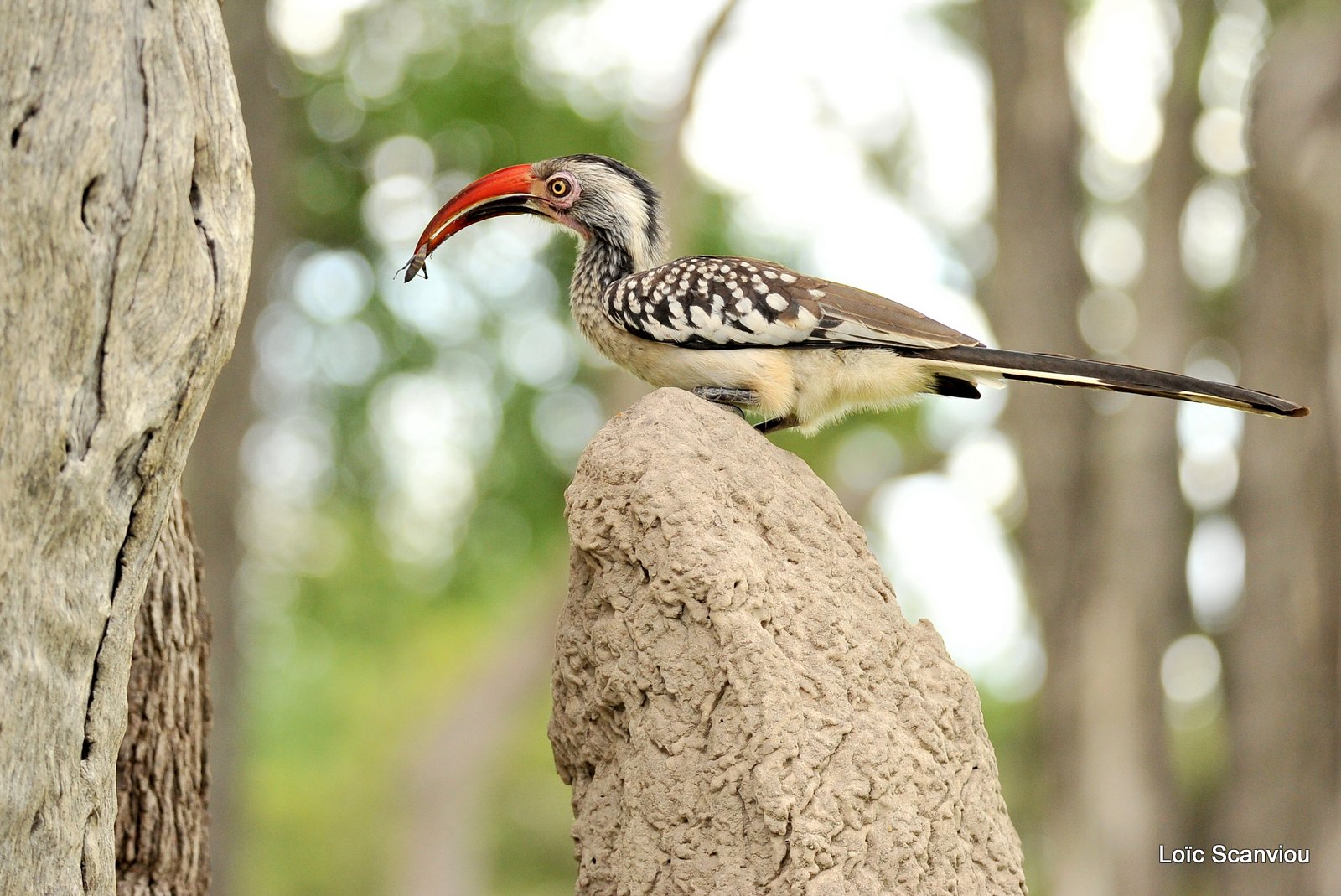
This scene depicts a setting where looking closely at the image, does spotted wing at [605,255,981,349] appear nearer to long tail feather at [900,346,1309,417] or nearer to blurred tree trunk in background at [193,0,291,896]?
long tail feather at [900,346,1309,417]

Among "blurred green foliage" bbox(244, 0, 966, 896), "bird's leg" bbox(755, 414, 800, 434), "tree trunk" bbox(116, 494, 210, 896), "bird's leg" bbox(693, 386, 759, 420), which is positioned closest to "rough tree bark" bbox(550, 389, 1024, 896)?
"bird's leg" bbox(693, 386, 759, 420)

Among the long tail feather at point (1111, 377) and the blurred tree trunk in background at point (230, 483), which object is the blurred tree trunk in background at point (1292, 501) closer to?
the long tail feather at point (1111, 377)

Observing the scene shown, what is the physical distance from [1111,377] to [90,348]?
262cm

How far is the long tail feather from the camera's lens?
12.8 ft

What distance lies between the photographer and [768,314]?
173 inches

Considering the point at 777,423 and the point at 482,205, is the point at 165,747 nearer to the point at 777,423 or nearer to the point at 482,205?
the point at 482,205

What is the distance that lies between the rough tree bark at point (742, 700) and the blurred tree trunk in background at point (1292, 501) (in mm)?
6981

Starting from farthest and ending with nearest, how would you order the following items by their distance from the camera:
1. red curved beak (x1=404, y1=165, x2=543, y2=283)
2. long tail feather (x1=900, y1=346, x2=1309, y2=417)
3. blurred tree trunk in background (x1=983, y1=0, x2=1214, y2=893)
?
1. blurred tree trunk in background (x1=983, y1=0, x2=1214, y2=893)
2. red curved beak (x1=404, y1=165, x2=543, y2=283)
3. long tail feather (x1=900, y1=346, x2=1309, y2=417)

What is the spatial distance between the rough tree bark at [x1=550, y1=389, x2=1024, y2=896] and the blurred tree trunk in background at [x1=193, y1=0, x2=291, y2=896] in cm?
734

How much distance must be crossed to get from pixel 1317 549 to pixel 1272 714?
4.72 feet

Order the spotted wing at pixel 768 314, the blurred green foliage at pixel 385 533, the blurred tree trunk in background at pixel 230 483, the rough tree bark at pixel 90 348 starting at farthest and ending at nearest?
the blurred green foliage at pixel 385 533 → the blurred tree trunk in background at pixel 230 483 → the spotted wing at pixel 768 314 → the rough tree bark at pixel 90 348

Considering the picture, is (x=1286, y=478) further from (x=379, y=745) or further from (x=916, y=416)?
(x=379, y=745)

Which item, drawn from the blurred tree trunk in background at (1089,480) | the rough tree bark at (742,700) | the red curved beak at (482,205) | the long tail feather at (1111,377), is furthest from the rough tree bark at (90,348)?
the blurred tree trunk in background at (1089,480)

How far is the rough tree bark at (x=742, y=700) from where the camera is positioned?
11.7 ft
